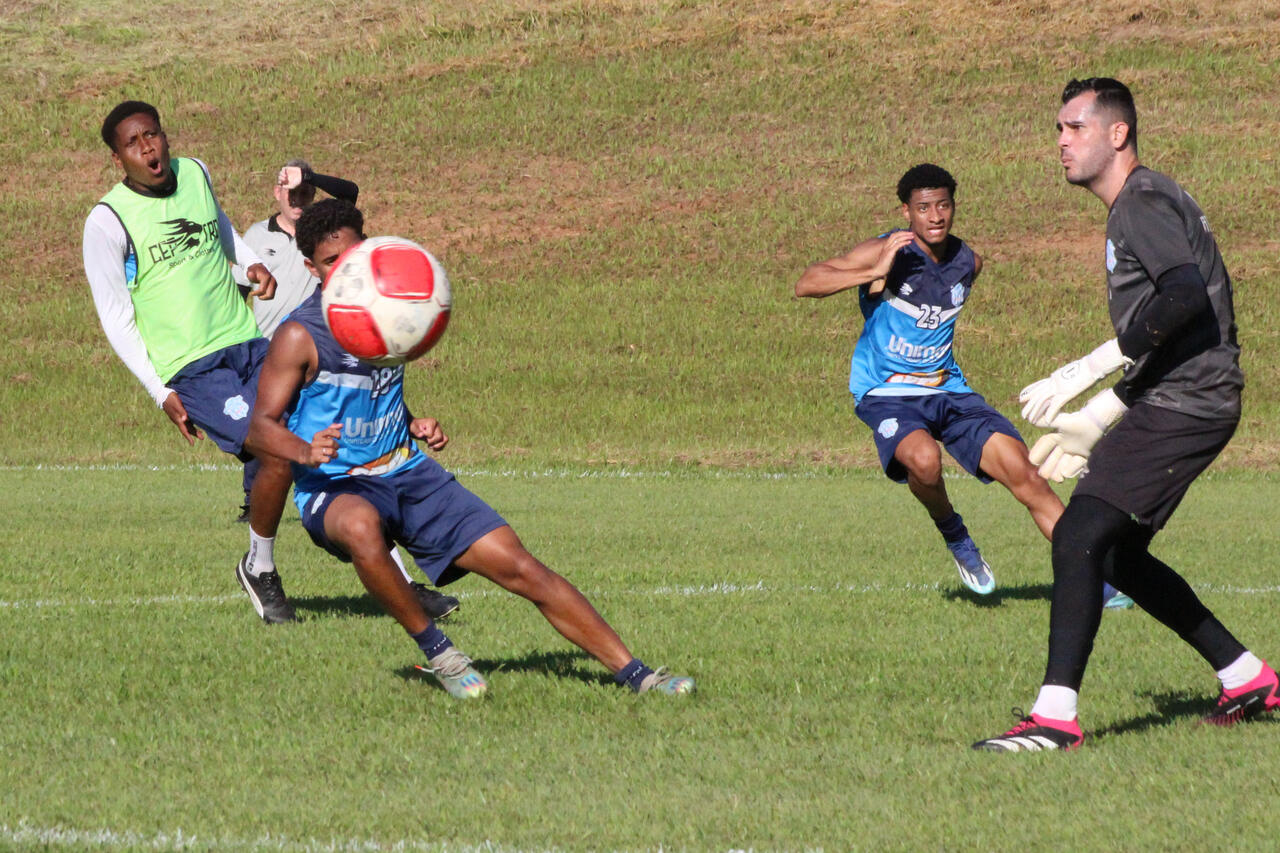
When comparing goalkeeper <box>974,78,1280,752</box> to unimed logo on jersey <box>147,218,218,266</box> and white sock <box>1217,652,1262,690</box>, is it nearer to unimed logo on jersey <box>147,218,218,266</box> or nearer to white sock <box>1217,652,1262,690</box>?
white sock <box>1217,652,1262,690</box>

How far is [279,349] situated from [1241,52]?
33174mm

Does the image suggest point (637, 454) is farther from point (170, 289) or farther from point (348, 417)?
point (348, 417)

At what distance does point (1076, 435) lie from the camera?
19.4ft

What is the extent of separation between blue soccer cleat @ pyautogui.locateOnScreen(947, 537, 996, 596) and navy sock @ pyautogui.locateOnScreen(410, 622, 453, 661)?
356cm

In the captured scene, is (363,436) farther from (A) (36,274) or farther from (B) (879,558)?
(A) (36,274)

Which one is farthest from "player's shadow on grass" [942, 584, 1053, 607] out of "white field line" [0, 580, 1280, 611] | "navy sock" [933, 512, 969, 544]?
"navy sock" [933, 512, 969, 544]

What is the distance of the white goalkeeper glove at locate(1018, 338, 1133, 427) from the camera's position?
228 inches

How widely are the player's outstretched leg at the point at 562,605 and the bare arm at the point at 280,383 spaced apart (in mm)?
833

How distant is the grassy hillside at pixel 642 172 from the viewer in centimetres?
2147

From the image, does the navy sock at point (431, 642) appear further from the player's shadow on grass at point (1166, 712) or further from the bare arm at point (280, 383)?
the player's shadow on grass at point (1166, 712)

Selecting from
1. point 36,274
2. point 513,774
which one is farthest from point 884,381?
point 36,274

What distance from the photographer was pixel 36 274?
28500 millimetres

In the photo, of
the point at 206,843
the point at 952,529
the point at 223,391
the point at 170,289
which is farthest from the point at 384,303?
the point at 952,529

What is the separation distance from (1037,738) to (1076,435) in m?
1.07
